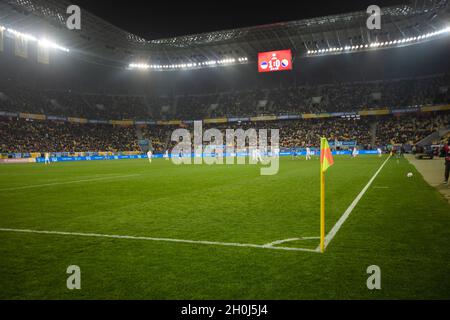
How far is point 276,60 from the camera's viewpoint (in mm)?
51500

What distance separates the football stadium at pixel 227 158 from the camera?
4.82 metres

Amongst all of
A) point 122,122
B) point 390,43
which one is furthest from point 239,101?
point 390,43

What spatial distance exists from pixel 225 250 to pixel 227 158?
39.9 metres

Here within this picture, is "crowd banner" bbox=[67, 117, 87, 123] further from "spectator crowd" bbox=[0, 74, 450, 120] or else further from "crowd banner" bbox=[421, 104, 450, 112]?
"crowd banner" bbox=[421, 104, 450, 112]

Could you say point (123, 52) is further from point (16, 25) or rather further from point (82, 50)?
point (16, 25)

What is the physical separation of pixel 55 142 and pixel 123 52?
18232mm

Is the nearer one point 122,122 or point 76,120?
point 76,120

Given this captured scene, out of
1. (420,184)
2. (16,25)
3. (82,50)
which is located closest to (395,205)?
(420,184)

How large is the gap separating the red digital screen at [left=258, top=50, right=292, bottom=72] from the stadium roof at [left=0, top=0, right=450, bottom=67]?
2693 millimetres

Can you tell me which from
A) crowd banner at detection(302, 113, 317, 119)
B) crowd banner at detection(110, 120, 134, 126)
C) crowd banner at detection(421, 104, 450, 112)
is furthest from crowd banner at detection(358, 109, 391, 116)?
crowd banner at detection(110, 120, 134, 126)

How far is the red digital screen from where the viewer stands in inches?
1991

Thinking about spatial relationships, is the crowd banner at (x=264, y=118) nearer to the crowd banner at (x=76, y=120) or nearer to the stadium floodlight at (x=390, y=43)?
the stadium floodlight at (x=390, y=43)

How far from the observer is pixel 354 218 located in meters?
8.22

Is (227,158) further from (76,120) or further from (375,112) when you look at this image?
(76,120)
